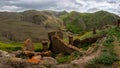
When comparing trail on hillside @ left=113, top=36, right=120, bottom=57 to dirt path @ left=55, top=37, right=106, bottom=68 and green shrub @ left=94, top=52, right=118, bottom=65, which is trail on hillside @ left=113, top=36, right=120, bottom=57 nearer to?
green shrub @ left=94, top=52, right=118, bottom=65

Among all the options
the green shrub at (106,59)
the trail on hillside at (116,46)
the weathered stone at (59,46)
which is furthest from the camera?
the weathered stone at (59,46)

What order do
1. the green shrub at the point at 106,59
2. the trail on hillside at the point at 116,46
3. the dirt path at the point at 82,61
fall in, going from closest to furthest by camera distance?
the dirt path at the point at 82,61 → the green shrub at the point at 106,59 → the trail on hillside at the point at 116,46

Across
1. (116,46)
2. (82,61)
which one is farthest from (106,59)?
(116,46)

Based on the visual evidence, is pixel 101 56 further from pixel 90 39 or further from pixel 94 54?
pixel 90 39

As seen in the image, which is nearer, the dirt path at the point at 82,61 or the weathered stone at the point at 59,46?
the dirt path at the point at 82,61

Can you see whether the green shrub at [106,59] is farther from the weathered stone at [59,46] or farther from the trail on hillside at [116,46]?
the weathered stone at [59,46]

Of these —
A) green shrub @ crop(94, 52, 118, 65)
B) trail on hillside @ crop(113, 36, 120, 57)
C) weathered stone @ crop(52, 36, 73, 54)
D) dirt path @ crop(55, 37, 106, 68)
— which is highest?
trail on hillside @ crop(113, 36, 120, 57)

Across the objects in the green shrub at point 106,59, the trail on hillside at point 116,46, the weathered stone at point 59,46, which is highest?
the trail on hillside at point 116,46

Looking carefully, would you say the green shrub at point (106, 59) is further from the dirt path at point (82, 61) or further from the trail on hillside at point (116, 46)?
Answer: the trail on hillside at point (116, 46)

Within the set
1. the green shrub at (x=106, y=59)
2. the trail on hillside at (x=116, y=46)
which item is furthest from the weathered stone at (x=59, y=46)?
the green shrub at (x=106, y=59)

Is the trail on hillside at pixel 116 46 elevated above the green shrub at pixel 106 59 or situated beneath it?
elevated above

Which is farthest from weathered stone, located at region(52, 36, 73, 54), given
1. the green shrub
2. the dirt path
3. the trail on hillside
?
the green shrub

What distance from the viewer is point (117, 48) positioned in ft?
96.4

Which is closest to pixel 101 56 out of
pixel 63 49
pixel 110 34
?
pixel 110 34
